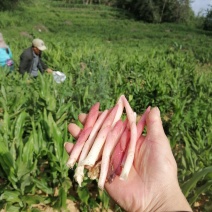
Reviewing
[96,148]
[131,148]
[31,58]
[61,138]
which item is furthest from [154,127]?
[31,58]

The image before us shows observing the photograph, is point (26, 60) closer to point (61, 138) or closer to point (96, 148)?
point (61, 138)

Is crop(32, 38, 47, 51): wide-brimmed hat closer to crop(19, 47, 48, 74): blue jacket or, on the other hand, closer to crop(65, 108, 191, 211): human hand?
crop(19, 47, 48, 74): blue jacket

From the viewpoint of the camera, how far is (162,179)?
5.40ft

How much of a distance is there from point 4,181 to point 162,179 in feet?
6.32

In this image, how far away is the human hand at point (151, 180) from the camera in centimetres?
160

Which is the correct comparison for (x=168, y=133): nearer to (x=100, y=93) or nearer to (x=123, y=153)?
(x=100, y=93)

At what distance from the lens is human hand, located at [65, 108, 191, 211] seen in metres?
1.60

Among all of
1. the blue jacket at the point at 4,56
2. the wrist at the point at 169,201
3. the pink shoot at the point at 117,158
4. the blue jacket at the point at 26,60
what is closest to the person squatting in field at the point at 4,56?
the blue jacket at the point at 4,56

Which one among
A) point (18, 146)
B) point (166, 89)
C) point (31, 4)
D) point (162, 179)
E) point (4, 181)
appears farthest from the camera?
point (31, 4)

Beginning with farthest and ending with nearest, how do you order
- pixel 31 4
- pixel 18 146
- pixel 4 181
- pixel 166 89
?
1. pixel 31 4
2. pixel 166 89
3. pixel 4 181
4. pixel 18 146

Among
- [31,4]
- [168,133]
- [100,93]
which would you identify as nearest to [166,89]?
[168,133]

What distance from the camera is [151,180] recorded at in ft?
5.46

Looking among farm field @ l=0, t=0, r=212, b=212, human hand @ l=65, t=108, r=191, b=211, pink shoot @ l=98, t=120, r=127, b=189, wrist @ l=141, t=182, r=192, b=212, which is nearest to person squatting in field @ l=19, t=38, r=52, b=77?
farm field @ l=0, t=0, r=212, b=212

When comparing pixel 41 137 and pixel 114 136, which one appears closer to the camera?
pixel 114 136
